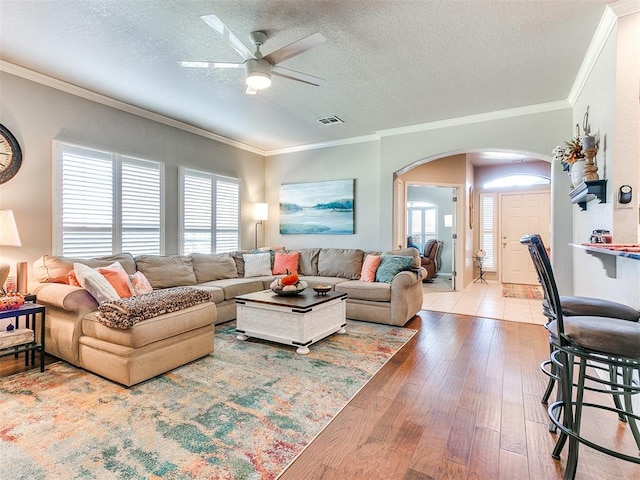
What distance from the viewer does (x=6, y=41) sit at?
2863 mm

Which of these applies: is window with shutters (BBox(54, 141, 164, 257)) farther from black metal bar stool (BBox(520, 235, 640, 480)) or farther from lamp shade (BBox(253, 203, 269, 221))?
black metal bar stool (BBox(520, 235, 640, 480))

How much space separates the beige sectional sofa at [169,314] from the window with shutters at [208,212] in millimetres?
490

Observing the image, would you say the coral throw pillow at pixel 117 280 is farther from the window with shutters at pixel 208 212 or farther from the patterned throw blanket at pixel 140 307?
the window with shutters at pixel 208 212

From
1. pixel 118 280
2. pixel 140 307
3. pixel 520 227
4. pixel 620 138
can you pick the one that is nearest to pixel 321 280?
pixel 118 280

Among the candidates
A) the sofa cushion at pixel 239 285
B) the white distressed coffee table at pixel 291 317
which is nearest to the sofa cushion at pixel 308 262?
the sofa cushion at pixel 239 285

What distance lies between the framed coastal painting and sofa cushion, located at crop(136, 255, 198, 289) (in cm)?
225

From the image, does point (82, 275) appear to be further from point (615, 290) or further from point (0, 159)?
point (615, 290)

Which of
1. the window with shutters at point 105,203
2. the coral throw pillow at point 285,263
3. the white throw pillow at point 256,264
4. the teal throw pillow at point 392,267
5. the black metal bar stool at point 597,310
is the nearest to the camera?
the black metal bar stool at point 597,310

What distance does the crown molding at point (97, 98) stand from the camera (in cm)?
330

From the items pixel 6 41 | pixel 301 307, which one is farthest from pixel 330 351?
pixel 6 41

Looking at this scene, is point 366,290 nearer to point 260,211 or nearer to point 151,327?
point 151,327

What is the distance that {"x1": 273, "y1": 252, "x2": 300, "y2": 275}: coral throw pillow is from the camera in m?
5.35

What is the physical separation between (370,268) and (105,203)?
3.44 m

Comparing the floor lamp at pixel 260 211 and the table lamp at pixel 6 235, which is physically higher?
the floor lamp at pixel 260 211
